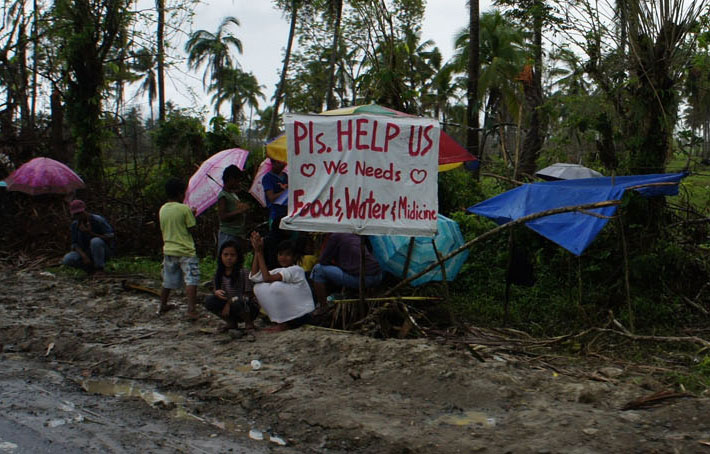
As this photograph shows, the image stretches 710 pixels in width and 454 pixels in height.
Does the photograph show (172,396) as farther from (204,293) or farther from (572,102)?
(572,102)

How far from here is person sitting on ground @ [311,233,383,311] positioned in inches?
265

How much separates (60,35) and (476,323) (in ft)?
37.7

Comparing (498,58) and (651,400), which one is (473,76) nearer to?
(651,400)

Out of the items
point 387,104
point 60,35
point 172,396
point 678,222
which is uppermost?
point 60,35

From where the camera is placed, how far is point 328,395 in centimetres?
479

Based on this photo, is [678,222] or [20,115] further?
[20,115]

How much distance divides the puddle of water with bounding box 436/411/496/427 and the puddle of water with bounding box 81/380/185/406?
1.89m

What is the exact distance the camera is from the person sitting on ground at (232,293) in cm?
669

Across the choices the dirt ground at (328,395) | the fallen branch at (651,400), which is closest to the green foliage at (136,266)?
the dirt ground at (328,395)

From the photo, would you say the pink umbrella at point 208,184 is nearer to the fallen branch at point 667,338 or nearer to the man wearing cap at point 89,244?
the man wearing cap at point 89,244

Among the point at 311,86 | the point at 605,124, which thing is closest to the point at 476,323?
the point at 605,124

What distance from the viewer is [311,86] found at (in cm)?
3575

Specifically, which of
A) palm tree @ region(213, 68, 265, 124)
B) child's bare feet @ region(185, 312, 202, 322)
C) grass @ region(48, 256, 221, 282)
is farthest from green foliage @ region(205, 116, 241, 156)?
palm tree @ region(213, 68, 265, 124)

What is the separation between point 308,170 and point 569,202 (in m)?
2.75
